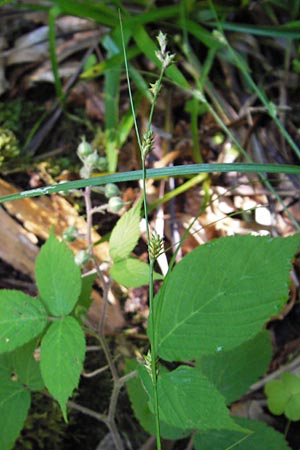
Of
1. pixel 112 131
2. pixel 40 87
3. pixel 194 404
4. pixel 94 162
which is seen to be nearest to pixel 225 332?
pixel 194 404

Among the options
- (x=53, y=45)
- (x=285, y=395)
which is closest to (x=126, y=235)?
(x=285, y=395)

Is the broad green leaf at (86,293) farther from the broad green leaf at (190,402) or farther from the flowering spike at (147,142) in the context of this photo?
the flowering spike at (147,142)

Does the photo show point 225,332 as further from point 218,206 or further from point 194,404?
point 218,206

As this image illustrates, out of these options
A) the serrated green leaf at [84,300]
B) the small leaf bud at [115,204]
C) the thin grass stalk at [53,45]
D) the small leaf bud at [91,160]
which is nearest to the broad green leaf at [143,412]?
the serrated green leaf at [84,300]

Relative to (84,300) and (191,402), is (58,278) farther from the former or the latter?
(191,402)

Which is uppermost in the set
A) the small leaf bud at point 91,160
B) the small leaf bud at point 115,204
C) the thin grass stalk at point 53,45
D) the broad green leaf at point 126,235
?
the thin grass stalk at point 53,45

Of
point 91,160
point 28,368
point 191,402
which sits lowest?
point 191,402
